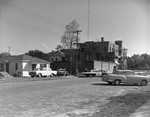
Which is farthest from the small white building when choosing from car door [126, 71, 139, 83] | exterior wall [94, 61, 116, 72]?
car door [126, 71, 139, 83]

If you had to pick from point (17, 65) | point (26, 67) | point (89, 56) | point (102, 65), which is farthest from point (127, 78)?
point (89, 56)

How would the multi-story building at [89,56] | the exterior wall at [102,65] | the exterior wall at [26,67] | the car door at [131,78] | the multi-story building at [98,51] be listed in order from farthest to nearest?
the multi-story building at [98,51] → the exterior wall at [102,65] → the multi-story building at [89,56] → the exterior wall at [26,67] → the car door at [131,78]

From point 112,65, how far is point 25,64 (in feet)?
113

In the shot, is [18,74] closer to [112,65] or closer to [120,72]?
[120,72]

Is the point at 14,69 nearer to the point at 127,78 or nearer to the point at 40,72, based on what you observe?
the point at 40,72

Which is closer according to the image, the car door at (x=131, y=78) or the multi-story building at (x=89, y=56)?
the car door at (x=131, y=78)

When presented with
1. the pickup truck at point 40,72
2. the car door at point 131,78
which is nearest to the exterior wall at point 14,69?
the pickup truck at point 40,72

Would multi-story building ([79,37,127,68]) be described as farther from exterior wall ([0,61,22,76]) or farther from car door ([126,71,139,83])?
car door ([126,71,139,83])

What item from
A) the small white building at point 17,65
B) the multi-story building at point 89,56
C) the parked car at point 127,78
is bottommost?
the parked car at point 127,78

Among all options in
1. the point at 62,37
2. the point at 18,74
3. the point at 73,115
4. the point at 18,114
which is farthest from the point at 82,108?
the point at 62,37

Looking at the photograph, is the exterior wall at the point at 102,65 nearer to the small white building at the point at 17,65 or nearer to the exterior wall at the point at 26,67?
the small white building at the point at 17,65

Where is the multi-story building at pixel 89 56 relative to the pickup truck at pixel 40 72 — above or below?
above

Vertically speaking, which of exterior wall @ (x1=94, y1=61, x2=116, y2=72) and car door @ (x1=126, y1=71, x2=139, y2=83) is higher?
exterior wall @ (x1=94, y1=61, x2=116, y2=72)

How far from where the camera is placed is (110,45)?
71875 mm
